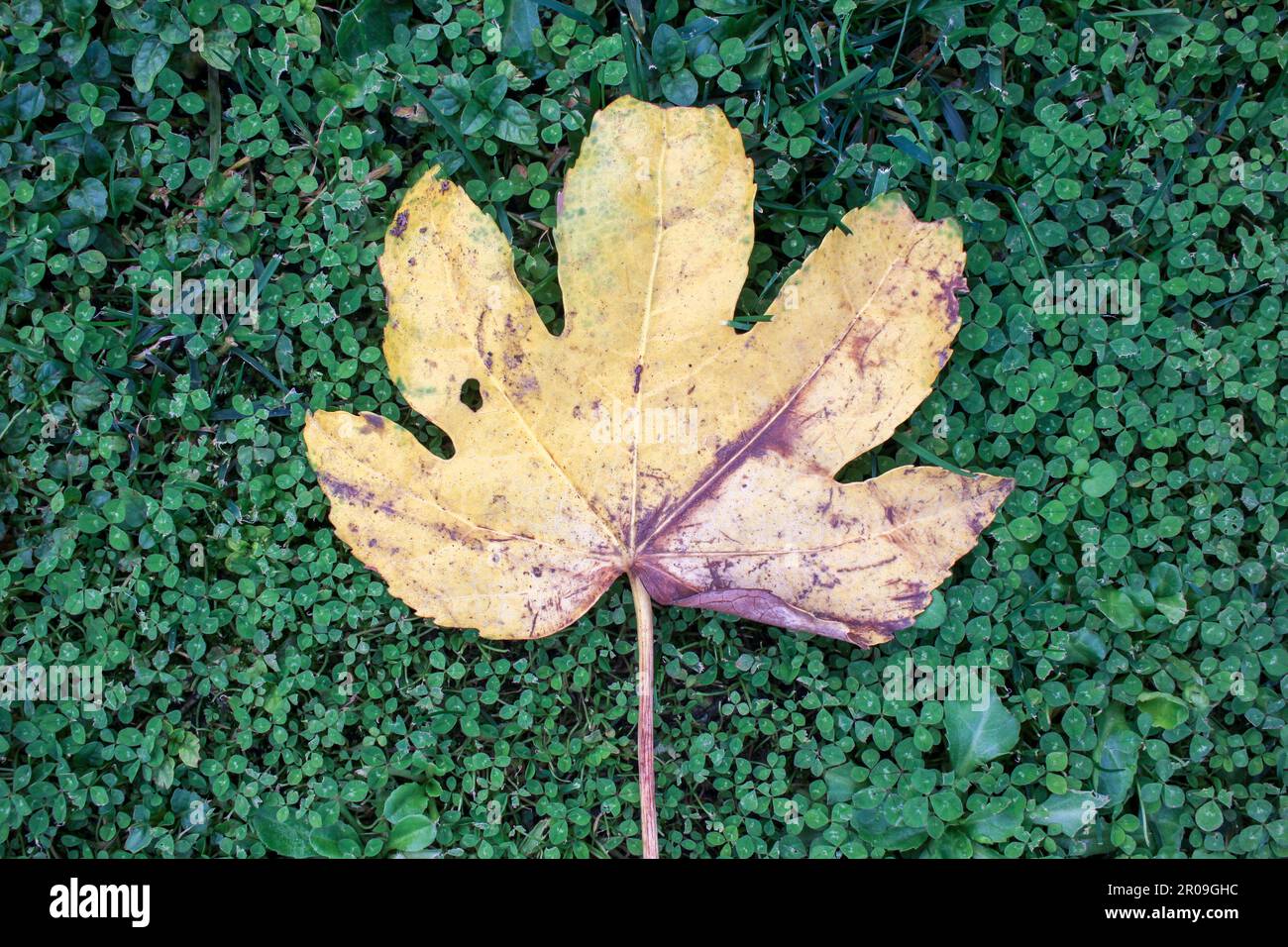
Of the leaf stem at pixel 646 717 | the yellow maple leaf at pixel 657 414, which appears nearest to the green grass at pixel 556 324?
the leaf stem at pixel 646 717

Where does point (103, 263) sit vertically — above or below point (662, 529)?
above

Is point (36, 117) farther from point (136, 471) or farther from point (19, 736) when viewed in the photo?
point (19, 736)

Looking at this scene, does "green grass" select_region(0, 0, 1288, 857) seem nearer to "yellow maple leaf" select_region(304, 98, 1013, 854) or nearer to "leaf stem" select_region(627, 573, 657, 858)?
"leaf stem" select_region(627, 573, 657, 858)

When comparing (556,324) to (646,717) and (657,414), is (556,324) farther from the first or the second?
(646,717)

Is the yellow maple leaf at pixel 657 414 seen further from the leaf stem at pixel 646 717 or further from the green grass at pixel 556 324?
the green grass at pixel 556 324

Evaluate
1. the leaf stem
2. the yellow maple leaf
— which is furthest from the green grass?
the yellow maple leaf
